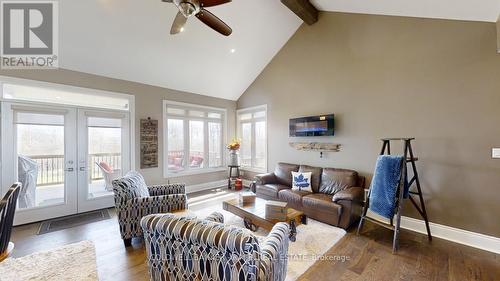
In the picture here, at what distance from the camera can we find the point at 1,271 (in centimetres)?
216

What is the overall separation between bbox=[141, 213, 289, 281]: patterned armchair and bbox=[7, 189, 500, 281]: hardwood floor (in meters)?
0.91

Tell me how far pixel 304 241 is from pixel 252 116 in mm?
3962

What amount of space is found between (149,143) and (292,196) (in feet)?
11.3

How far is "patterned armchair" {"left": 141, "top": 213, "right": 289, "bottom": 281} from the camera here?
3.91ft

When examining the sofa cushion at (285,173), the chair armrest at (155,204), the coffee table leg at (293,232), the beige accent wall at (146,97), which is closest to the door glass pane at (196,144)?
the beige accent wall at (146,97)

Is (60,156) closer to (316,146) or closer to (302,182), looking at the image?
(302,182)

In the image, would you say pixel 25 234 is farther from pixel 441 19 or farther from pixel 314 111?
pixel 441 19

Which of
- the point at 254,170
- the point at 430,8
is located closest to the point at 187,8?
the point at 430,8

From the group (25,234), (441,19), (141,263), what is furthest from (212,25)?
(25,234)

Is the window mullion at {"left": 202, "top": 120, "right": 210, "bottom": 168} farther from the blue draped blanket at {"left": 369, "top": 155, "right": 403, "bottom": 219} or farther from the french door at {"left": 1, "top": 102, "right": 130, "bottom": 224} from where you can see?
the blue draped blanket at {"left": 369, "top": 155, "right": 403, "bottom": 219}

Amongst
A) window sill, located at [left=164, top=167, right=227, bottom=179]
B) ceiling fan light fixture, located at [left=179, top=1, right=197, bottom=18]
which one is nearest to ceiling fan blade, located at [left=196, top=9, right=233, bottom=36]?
ceiling fan light fixture, located at [left=179, top=1, right=197, bottom=18]

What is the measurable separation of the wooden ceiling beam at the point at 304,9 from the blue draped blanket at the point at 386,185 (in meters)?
3.13

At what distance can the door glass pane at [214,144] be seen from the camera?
20.0 feet

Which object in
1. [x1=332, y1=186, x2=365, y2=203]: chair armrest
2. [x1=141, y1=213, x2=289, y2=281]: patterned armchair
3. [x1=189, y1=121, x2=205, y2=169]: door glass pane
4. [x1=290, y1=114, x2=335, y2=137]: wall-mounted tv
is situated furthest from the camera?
[x1=189, y1=121, x2=205, y2=169]: door glass pane
